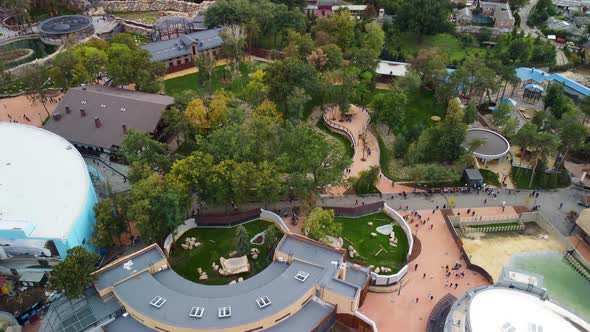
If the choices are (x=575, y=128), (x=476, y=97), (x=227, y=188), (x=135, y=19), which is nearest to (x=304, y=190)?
(x=227, y=188)

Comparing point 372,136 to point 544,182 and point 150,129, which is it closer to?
point 544,182

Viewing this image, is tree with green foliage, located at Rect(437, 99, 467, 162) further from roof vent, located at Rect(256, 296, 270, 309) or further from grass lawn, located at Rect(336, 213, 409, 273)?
roof vent, located at Rect(256, 296, 270, 309)

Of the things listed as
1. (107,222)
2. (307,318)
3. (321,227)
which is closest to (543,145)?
(321,227)

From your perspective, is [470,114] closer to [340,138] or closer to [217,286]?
[340,138]

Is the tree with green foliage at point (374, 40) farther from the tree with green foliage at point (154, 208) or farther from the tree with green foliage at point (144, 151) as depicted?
the tree with green foliage at point (154, 208)

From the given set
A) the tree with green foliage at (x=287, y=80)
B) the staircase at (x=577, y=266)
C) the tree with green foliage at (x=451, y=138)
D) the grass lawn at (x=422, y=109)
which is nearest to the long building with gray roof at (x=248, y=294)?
the staircase at (x=577, y=266)

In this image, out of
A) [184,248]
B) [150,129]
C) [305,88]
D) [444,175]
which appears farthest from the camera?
[305,88]
